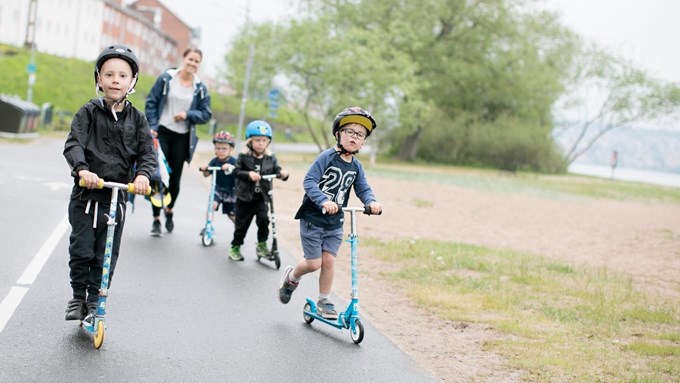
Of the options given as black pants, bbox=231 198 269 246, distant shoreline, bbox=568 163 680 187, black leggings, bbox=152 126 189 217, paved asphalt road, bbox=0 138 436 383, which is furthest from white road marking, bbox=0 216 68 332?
distant shoreline, bbox=568 163 680 187

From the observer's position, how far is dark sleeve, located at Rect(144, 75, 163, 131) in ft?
34.5

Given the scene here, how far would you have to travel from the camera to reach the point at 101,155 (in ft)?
19.1

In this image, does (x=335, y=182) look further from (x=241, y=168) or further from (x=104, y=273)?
(x=241, y=168)

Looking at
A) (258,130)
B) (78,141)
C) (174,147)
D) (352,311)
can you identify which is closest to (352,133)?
(352,311)

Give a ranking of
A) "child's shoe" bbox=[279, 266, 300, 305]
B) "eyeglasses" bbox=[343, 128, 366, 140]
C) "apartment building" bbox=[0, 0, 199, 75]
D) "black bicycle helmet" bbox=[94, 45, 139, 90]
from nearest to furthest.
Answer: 1. "black bicycle helmet" bbox=[94, 45, 139, 90]
2. "eyeglasses" bbox=[343, 128, 366, 140]
3. "child's shoe" bbox=[279, 266, 300, 305]
4. "apartment building" bbox=[0, 0, 199, 75]

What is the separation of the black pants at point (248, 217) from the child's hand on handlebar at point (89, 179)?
455 cm

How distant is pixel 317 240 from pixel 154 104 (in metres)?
4.42

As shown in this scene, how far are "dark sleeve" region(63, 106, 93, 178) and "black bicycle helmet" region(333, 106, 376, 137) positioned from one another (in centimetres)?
181

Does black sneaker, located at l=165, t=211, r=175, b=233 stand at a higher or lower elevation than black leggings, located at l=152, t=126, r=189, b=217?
lower

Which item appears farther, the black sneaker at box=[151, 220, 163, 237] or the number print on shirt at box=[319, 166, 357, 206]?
the black sneaker at box=[151, 220, 163, 237]

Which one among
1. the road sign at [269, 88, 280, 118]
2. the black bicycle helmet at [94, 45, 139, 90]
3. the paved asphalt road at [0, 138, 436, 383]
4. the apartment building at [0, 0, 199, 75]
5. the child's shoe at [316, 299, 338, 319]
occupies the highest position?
the apartment building at [0, 0, 199, 75]

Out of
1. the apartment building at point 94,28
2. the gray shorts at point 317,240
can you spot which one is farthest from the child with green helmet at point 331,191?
the apartment building at point 94,28

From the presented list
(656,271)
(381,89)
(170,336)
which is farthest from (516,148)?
(170,336)

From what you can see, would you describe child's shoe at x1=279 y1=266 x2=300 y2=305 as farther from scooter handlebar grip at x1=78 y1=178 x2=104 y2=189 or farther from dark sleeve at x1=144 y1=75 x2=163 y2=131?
dark sleeve at x1=144 y1=75 x2=163 y2=131
